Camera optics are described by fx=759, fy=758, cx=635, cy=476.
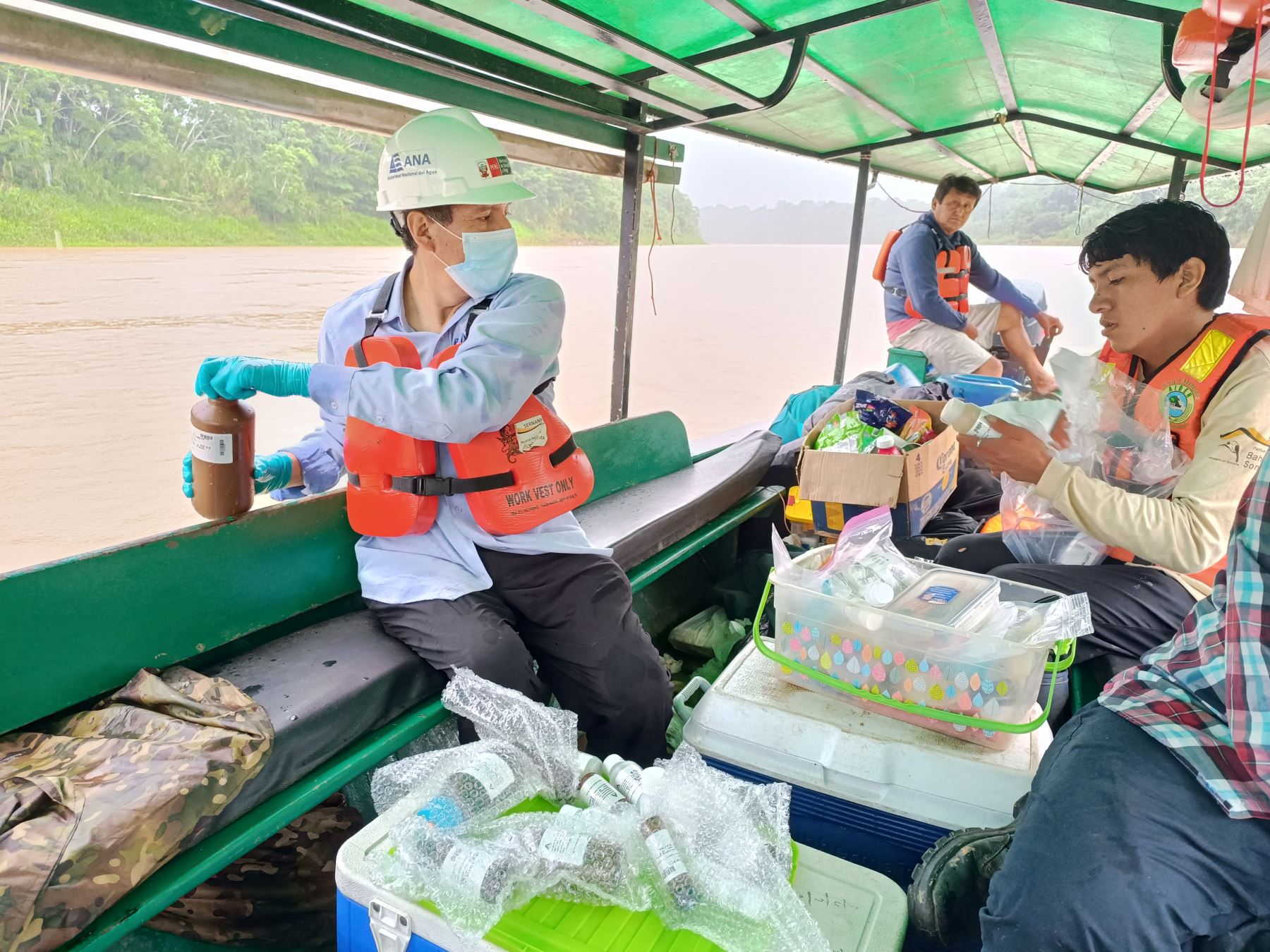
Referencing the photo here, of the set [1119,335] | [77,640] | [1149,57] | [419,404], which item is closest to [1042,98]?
[1149,57]

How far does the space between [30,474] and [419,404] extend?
10.2 ft

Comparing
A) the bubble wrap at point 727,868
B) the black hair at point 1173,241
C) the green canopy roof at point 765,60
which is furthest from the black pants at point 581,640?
the black hair at point 1173,241

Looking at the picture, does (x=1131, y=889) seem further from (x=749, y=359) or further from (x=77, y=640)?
(x=749, y=359)

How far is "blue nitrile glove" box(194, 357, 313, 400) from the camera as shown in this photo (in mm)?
1786

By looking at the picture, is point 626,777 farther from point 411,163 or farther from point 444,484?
point 411,163

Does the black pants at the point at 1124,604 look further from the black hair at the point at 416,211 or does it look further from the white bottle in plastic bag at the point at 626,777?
the black hair at the point at 416,211

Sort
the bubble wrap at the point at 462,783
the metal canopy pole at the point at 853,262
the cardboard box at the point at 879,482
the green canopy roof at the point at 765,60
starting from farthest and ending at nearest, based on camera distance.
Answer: the metal canopy pole at the point at 853,262 < the cardboard box at the point at 879,482 < the green canopy roof at the point at 765,60 < the bubble wrap at the point at 462,783

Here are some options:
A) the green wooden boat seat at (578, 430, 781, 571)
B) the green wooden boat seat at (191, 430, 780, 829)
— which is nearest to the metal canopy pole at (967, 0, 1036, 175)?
the green wooden boat seat at (578, 430, 781, 571)

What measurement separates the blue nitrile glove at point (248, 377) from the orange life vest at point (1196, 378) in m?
2.22

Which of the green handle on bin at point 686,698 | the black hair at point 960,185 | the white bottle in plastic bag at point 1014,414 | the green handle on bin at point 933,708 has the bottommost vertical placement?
the green handle on bin at point 686,698

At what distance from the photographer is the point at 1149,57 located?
3.36 meters

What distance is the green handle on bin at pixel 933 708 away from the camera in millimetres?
1583

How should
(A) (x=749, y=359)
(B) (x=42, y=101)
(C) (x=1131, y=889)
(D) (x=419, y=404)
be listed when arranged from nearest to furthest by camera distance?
(C) (x=1131, y=889) < (D) (x=419, y=404) < (B) (x=42, y=101) < (A) (x=749, y=359)

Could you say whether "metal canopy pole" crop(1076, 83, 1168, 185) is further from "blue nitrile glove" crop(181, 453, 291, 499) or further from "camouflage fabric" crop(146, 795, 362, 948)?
"camouflage fabric" crop(146, 795, 362, 948)
